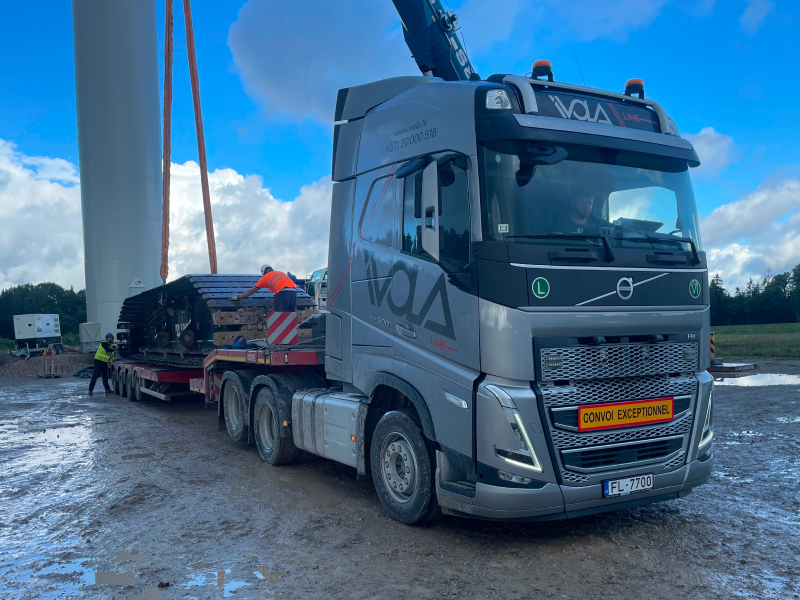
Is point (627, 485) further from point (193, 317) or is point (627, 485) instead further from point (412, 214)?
point (193, 317)

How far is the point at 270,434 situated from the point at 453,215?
458 centimetres

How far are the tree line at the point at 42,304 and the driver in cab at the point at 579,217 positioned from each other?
80782 mm

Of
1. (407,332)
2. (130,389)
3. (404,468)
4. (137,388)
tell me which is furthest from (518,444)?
(130,389)

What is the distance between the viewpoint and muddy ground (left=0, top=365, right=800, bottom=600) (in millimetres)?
4410

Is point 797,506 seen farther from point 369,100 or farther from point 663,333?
Result: point 369,100

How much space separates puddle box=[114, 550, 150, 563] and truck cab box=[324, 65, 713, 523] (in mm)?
2031

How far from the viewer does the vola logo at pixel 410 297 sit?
17.2ft

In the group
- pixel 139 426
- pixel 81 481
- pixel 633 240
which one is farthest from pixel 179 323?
pixel 633 240

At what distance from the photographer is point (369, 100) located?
6.89 metres

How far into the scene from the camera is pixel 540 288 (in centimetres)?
476

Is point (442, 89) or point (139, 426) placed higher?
point (442, 89)

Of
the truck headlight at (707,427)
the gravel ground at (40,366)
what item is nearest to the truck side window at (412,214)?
the truck headlight at (707,427)

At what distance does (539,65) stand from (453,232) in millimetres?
2016

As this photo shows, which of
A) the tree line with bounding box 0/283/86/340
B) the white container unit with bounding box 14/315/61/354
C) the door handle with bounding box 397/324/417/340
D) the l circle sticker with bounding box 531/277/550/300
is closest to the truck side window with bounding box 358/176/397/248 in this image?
the door handle with bounding box 397/324/417/340
